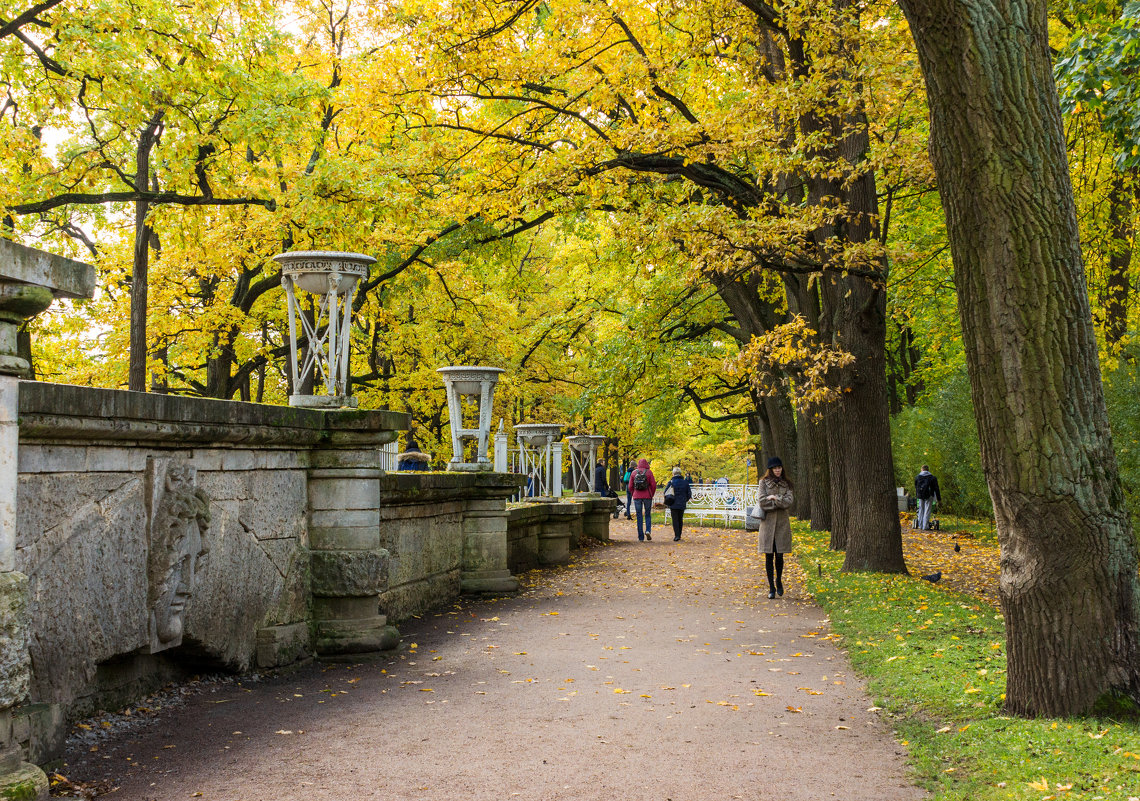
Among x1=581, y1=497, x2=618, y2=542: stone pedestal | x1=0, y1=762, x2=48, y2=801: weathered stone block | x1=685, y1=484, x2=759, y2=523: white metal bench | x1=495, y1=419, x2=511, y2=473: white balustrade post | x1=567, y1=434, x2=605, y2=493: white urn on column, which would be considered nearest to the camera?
x1=0, y1=762, x2=48, y2=801: weathered stone block

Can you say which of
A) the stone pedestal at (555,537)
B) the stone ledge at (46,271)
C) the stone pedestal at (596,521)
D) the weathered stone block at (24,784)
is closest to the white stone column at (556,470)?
the stone pedestal at (596,521)

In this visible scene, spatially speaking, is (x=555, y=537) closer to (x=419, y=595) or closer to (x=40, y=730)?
(x=419, y=595)

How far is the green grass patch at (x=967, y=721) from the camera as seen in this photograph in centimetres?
425

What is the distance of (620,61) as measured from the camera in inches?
508

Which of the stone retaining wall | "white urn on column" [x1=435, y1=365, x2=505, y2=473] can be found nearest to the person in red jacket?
"white urn on column" [x1=435, y1=365, x2=505, y2=473]

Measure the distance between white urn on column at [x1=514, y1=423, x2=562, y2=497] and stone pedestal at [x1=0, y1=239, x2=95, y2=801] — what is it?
48.9 feet

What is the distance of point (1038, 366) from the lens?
17.3 feet

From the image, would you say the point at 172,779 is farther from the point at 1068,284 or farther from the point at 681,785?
the point at 1068,284

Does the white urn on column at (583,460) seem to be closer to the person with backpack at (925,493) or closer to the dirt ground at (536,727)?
the person with backpack at (925,493)

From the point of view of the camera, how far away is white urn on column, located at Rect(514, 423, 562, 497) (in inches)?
760

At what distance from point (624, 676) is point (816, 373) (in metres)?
5.87

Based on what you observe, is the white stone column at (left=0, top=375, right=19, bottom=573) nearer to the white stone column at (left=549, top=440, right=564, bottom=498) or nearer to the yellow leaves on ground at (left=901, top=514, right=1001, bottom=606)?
the yellow leaves on ground at (left=901, top=514, right=1001, bottom=606)

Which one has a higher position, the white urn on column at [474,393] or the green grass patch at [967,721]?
the white urn on column at [474,393]

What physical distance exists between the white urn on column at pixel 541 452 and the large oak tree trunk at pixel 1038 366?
1390 centimetres
